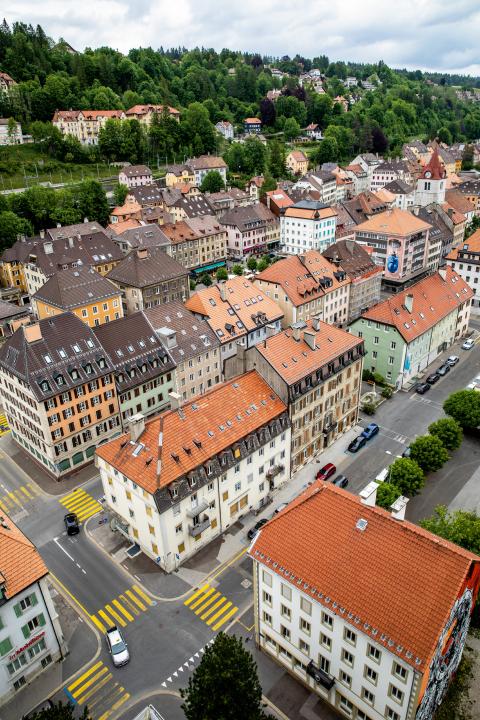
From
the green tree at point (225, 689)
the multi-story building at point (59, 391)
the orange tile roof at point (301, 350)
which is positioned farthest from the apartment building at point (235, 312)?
the green tree at point (225, 689)

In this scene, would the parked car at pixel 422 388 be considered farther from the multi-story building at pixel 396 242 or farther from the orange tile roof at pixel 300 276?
Answer: the multi-story building at pixel 396 242

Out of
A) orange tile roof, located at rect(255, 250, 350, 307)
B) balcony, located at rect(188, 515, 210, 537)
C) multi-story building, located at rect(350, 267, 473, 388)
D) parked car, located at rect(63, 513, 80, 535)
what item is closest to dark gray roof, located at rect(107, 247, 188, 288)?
orange tile roof, located at rect(255, 250, 350, 307)

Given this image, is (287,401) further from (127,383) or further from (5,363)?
(5,363)

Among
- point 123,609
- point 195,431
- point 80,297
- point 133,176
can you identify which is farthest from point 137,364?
point 133,176

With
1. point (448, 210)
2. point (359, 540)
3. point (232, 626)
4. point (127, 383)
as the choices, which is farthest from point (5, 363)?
point (448, 210)

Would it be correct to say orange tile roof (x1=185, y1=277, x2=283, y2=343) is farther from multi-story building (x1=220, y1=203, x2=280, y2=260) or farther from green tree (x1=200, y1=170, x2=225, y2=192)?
green tree (x1=200, y1=170, x2=225, y2=192)

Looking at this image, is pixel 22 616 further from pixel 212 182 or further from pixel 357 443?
pixel 212 182

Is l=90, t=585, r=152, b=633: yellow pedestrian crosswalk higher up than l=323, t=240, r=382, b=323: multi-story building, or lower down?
lower down
